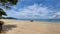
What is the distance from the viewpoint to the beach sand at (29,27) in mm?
2828

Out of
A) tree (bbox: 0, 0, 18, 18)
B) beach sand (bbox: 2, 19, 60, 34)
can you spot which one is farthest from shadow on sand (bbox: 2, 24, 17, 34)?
tree (bbox: 0, 0, 18, 18)

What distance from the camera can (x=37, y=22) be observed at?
2.92m

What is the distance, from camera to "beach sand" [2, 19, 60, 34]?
9.28 feet

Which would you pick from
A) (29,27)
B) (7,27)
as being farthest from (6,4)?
(29,27)

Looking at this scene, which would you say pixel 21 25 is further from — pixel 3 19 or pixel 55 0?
pixel 55 0

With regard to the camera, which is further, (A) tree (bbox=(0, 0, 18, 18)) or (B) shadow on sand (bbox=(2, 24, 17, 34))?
(B) shadow on sand (bbox=(2, 24, 17, 34))

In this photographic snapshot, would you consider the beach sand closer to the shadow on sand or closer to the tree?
the shadow on sand

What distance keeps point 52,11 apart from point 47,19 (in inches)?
7.1

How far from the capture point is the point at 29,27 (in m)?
2.90

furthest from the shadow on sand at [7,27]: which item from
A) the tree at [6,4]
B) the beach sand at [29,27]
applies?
the tree at [6,4]

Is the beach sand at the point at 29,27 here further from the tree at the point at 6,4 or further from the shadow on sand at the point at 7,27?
the tree at the point at 6,4

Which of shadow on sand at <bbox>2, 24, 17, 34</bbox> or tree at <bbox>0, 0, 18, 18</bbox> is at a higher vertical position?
tree at <bbox>0, 0, 18, 18</bbox>

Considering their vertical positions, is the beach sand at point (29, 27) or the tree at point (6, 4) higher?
the tree at point (6, 4)

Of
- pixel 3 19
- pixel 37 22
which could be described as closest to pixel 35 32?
pixel 37 22
